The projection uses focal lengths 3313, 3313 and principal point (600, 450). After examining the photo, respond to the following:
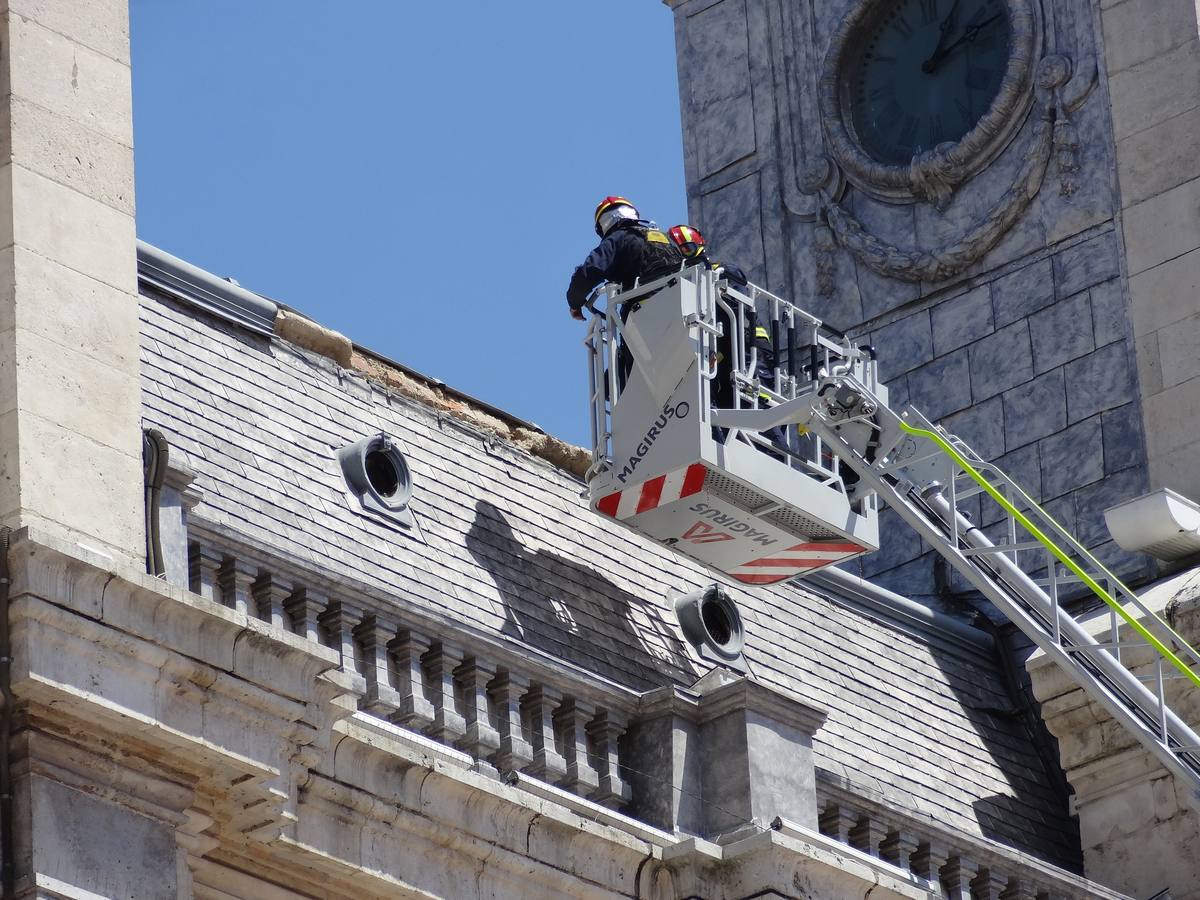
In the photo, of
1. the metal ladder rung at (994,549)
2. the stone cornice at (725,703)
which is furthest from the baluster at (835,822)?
the metal ladder rung at (994,549)

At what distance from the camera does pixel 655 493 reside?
20.6m

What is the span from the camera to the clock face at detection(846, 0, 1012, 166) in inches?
1125

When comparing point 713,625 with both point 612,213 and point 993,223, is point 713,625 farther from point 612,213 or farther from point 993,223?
point 993,223

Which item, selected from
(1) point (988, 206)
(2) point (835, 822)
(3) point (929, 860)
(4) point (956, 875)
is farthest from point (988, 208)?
(2) point (835, 822)

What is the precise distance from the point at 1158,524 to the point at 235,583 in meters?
9.01

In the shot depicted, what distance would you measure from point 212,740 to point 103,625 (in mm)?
714

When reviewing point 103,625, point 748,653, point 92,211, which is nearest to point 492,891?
point 103,625

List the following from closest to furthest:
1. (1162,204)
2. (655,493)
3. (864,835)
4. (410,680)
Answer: (410,680) < (864,835) < (655,493) < (1162,204)

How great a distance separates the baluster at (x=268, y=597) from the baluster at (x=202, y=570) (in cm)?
30

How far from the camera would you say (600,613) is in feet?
64.1

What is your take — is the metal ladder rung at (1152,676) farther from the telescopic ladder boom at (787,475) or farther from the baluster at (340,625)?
the baluster at (340,625)

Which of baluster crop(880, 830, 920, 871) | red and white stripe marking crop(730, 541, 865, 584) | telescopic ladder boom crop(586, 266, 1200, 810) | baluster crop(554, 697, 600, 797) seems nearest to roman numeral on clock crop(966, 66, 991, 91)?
telescopic ladder boom crop(586, 266, 1200, 810)

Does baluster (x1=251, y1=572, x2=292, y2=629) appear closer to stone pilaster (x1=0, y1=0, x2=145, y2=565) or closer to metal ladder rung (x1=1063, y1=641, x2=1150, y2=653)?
stone pilaster (x1=0, y1=0, x2=145, y2=565)

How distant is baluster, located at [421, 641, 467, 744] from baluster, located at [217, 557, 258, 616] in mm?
1165
